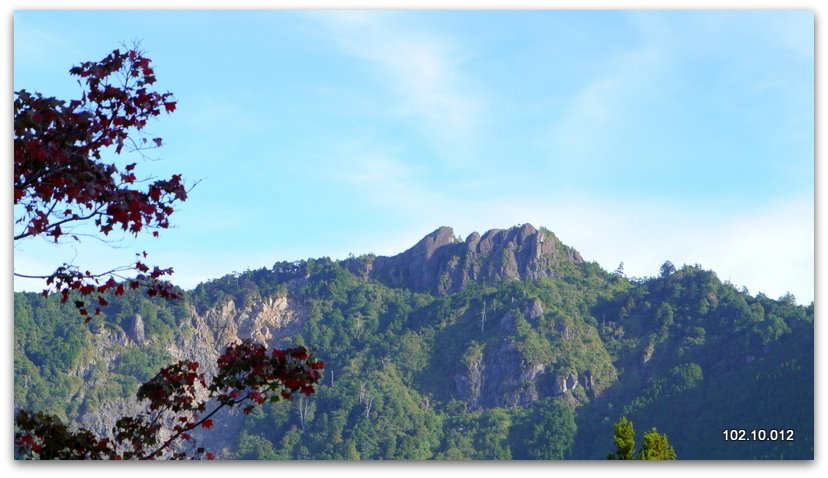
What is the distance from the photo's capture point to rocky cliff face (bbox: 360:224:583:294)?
182 ft

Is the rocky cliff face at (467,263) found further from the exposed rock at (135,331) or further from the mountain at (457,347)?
the exposed rock at (135,331)

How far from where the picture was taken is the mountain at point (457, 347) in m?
31.0

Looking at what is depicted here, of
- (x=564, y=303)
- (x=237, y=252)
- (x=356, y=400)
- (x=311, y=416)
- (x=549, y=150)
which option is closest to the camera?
(x=237, y=252)

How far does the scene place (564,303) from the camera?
189 ft

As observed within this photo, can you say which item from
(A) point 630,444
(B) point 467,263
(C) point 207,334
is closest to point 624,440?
(A) point 630,444

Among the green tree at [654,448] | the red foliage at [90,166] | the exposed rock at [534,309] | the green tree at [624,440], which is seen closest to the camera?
the red foliage at [90,166]

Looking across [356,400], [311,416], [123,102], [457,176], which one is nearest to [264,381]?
[123,102]

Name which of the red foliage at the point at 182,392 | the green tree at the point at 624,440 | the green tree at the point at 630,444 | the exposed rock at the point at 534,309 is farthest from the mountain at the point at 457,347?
the red foliage at the point at 182,392

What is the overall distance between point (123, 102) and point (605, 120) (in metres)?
5.12

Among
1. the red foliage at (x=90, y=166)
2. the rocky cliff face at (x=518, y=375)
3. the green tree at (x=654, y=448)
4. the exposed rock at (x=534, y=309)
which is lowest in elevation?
the rocky cliff face at (x=518, y=375)

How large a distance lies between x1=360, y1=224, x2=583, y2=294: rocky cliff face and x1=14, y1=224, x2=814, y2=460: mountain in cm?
11

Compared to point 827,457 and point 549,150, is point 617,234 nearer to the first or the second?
point 549,150

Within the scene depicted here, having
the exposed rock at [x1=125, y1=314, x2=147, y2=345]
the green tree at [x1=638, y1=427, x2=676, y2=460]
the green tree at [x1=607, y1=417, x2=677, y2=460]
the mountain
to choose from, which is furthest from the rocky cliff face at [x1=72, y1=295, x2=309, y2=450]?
the green tree at [x1=607, y1=417, x2=677, y2=460]

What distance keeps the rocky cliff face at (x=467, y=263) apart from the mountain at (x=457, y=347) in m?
0.11
